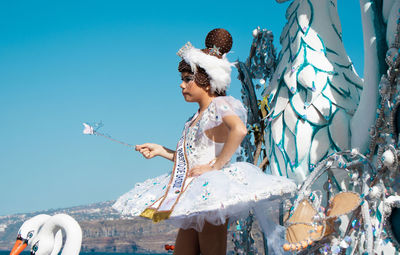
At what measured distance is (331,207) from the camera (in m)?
2.87

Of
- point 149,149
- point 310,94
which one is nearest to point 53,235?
point 149,149

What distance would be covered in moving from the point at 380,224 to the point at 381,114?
0.65 metres

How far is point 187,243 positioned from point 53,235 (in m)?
0.89

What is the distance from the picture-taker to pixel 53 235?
115 inches

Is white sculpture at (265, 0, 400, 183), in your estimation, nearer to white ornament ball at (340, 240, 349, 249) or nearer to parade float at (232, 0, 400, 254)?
parade float at (232, 0, 400, 254)

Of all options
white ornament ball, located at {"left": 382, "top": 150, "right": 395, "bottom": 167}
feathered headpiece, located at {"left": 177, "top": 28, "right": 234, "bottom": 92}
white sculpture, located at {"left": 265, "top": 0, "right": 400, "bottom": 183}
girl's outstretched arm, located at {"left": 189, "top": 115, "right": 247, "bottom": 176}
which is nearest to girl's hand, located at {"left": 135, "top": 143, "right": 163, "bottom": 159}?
girl's outstretched arm, located at {"left": 189, "top": 115, "right": 247, "bottom": 176}

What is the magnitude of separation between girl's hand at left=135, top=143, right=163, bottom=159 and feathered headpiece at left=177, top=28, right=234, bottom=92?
1.72ft

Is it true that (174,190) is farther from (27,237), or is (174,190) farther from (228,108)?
(27,237)

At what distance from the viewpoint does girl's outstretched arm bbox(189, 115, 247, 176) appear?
2.55m

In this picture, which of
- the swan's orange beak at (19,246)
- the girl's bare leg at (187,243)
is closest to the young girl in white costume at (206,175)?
the girl's bare leg at (187,243)

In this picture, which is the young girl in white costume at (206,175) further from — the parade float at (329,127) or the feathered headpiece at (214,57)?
the parade float at (329,127)

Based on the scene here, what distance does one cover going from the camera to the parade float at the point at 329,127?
2.67 meters

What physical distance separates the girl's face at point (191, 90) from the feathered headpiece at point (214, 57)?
6 cm

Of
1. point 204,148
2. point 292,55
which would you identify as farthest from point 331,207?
point 292,55
